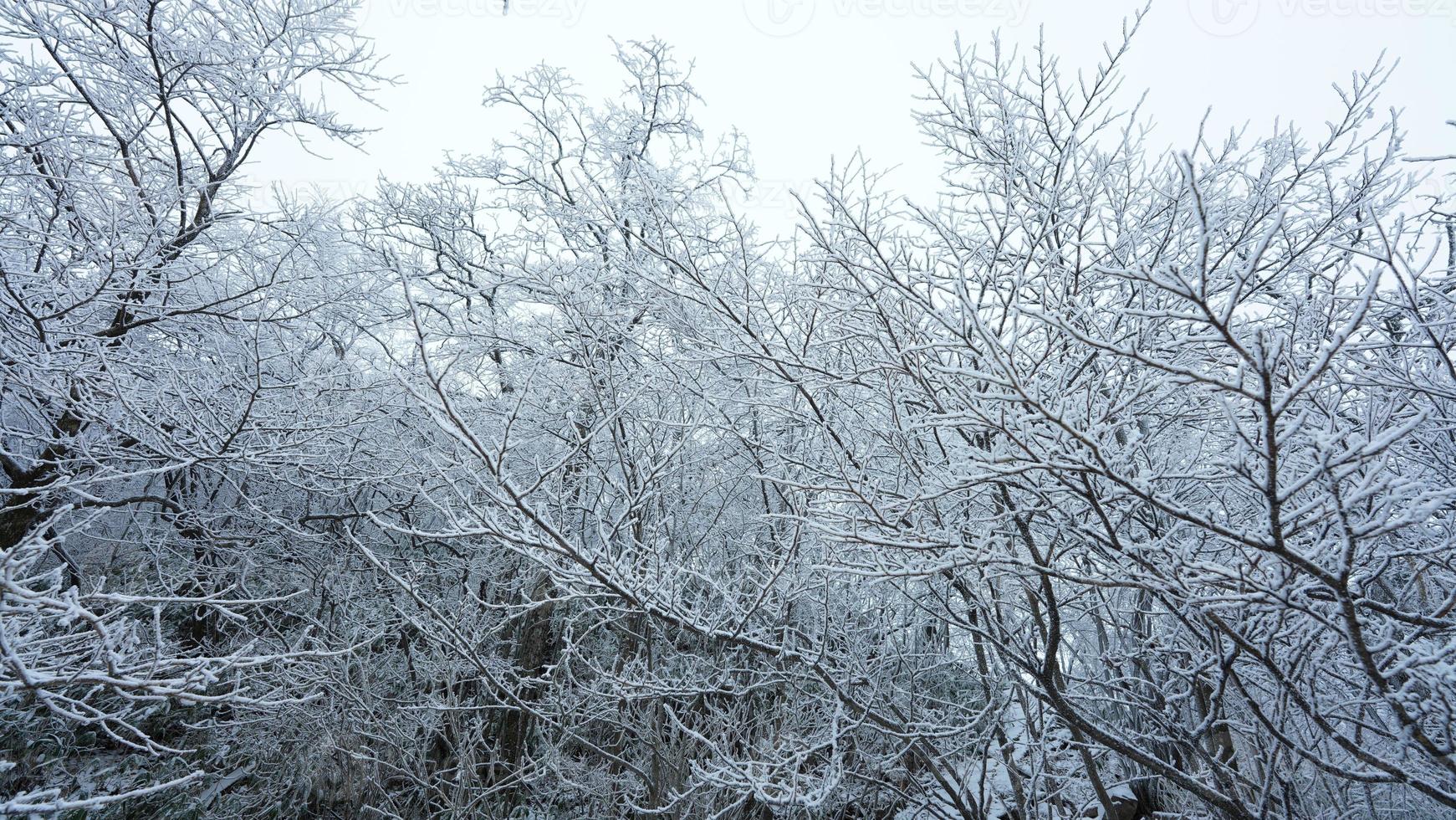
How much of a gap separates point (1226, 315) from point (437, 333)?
6.74 m

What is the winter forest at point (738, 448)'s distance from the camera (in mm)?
1645

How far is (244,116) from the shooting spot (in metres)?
4.86

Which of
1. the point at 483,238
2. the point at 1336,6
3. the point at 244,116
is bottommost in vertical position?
the point at 244,116

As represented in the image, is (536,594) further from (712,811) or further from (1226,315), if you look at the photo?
(1226,315)

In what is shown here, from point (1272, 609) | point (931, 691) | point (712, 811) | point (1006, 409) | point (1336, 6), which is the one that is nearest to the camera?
point (1006, 409)

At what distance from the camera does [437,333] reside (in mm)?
6516

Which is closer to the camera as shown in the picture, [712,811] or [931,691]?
[712,811]

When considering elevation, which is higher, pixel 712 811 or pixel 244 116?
pixel 244 116

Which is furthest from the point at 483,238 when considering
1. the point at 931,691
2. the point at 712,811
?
the point at 931,691

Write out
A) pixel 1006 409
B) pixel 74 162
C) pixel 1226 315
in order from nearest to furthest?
pixel 1226 315, pixel 1006 409, pixel 74 162

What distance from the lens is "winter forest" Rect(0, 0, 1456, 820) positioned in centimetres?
164

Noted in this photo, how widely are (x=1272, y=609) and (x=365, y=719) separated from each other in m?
5.38

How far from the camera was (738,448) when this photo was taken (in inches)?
181

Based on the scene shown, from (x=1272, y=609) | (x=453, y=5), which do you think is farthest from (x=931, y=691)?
(x=453, y=5)
